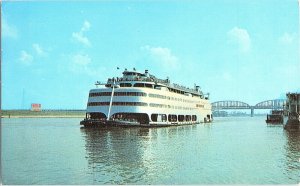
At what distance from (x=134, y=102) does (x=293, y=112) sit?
18.5 meters

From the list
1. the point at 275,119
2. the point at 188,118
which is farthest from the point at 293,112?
the point at 275,119

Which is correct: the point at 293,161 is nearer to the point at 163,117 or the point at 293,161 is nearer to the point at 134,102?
the point at 134,102

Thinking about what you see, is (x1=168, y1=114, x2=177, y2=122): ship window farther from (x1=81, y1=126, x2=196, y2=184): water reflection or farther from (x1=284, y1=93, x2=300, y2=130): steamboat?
(x1=81, y1=126, x2=196, y2=184): water reflection

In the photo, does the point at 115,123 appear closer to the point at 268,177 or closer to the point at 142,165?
the point at 142,165

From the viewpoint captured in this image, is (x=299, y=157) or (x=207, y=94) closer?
(x=299, y=157)

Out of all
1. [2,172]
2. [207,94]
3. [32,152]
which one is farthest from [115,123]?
[207,94]

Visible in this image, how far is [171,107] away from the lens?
166 ft

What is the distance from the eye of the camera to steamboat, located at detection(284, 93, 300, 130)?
4456cm

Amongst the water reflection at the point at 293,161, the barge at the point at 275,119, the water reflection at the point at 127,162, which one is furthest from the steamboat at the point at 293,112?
the barge at the point at 275,119

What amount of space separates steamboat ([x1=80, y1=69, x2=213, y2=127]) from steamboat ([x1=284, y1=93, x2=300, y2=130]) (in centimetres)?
1354

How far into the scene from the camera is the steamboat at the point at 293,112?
44.6 meters

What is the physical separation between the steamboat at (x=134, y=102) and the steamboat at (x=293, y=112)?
44.4ft

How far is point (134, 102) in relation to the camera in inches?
1608

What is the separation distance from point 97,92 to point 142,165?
24.5 m
